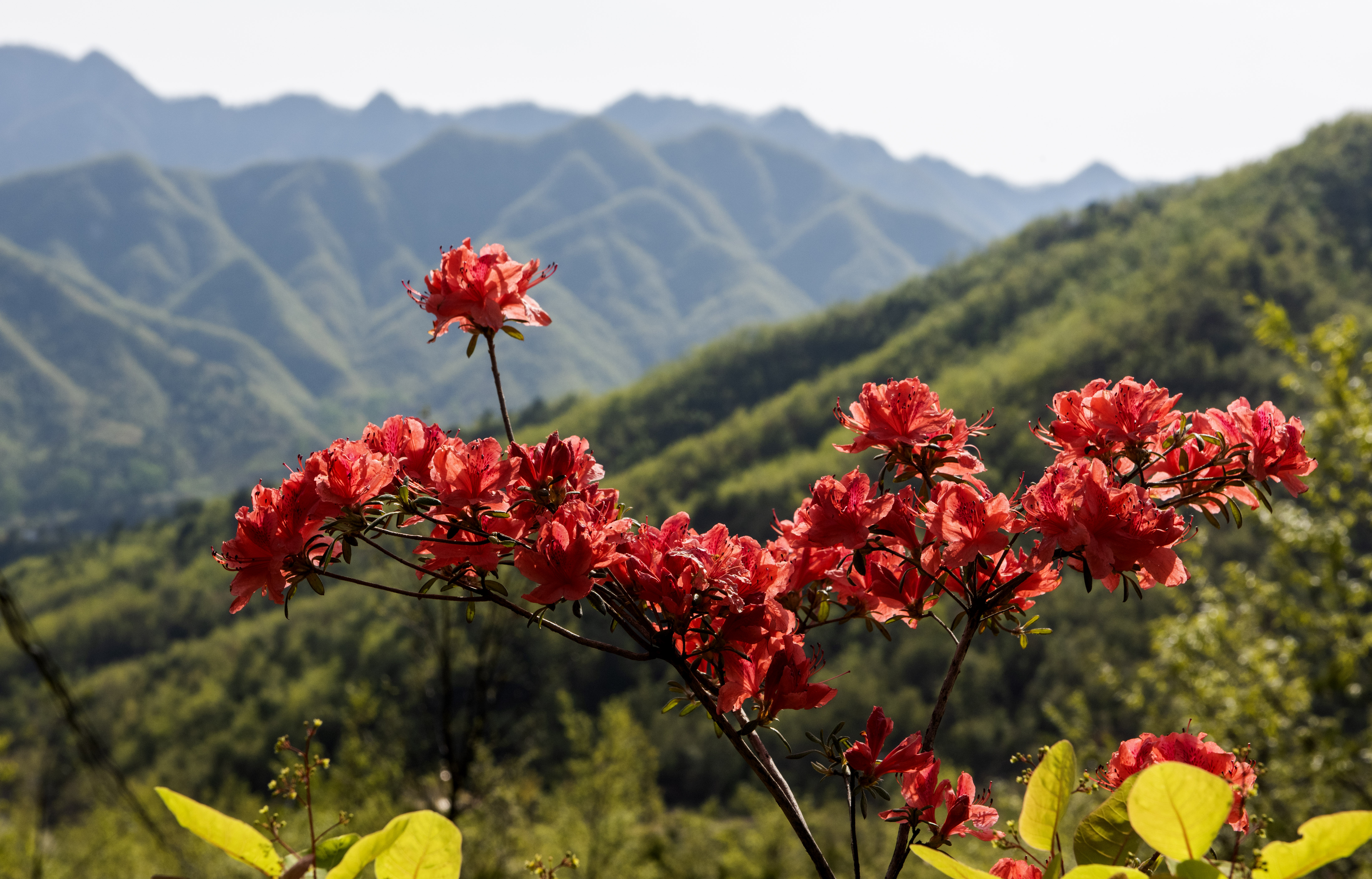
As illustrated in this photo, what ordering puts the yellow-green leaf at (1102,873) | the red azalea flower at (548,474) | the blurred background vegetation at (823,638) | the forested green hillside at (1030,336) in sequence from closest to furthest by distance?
1. the yellow-green leaf at (1102,873)
2. the red azalea flower at (548,474)
3. the blurred background vegetation at (823,638)
4. the forested green hillside at (1030,336)

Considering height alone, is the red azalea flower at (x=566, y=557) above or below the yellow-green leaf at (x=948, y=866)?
above

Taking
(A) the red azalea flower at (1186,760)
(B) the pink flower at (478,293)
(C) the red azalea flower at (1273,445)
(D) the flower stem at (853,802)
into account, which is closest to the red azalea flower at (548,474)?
(B) the pink flower at (478,293)

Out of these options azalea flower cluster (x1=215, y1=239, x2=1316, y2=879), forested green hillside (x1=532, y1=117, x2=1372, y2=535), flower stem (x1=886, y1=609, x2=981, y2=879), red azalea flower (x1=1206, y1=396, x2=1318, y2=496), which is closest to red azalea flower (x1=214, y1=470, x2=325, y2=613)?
azalea flower cluster (x1=215, y1=239, x2=1316, y2=879)

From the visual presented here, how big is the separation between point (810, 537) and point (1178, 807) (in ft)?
1.96

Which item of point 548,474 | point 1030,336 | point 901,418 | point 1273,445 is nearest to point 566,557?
point 548,474

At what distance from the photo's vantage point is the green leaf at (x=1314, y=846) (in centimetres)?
82

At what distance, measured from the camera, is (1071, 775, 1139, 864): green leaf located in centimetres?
102

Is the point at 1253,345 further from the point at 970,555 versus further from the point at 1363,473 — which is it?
the point at 970,555

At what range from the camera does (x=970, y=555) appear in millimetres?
1272

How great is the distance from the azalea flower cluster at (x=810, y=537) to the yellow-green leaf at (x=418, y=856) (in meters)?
0.31

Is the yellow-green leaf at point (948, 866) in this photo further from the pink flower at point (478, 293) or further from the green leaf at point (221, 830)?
the pink flower at point (478, 293)

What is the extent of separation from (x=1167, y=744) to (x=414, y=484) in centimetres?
120

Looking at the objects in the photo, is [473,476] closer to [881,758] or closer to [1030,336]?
[881,758]

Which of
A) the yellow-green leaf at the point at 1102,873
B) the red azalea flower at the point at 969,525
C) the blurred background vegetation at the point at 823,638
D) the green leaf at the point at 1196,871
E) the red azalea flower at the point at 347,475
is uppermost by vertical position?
the red azalea flower at the point at 347,475
